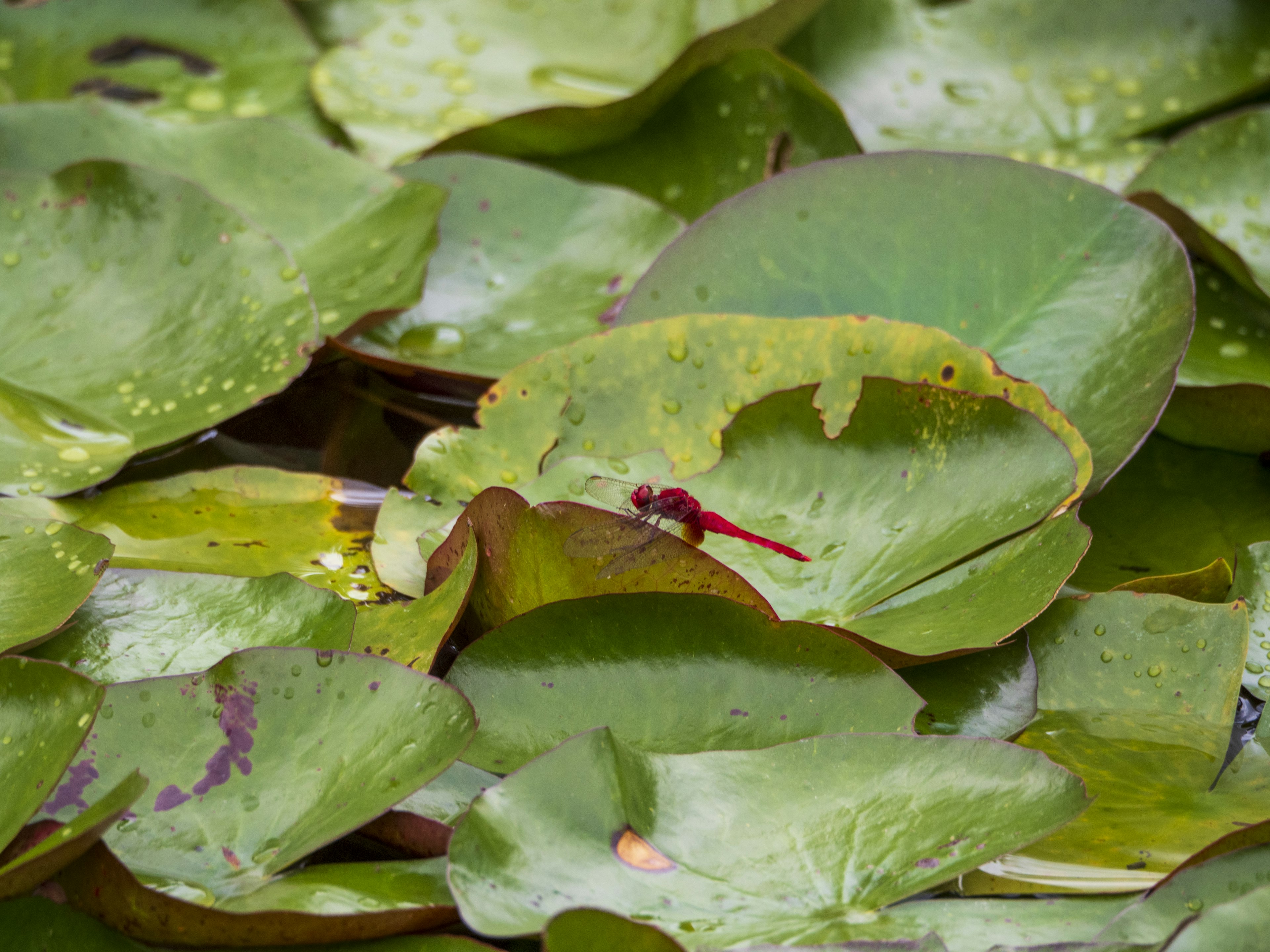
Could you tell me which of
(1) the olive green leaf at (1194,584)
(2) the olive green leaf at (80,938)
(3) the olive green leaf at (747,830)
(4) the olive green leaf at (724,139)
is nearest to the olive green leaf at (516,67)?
(4) the olive green leaf at (724,139)

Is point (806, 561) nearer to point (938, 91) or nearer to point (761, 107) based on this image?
point (761, 107)

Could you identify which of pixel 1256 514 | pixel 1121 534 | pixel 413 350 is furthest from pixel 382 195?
pixel 1256 514

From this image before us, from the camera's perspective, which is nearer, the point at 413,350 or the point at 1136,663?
the point at 1136,663

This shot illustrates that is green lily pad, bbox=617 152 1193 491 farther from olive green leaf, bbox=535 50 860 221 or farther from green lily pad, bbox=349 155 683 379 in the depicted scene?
olive green leaf, bbox=535 50 860 221

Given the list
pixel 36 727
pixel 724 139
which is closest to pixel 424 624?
pixel 36 727

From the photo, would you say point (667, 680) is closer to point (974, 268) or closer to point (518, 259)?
point (974, 268)

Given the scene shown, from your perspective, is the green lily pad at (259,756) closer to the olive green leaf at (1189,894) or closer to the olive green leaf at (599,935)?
the olive green leaf at (599,935)

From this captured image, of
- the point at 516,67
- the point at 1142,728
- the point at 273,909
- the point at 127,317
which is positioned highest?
the point at 516,67
